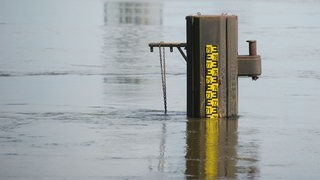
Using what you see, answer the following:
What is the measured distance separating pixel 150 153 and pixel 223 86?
357 cm

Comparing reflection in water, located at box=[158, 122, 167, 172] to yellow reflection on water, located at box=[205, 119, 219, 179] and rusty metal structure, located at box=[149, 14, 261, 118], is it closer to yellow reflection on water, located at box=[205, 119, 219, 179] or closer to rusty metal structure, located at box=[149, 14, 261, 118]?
yellow reflection on water, located at box=[205, 119, 219, 179]

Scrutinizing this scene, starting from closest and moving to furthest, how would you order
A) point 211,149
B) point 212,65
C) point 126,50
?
point 211,149, point 212,65, point 126,50

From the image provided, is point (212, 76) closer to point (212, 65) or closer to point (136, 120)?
point (212, 65)

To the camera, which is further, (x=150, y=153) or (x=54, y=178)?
(x=150, y=153)

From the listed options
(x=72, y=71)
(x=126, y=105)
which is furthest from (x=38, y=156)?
(x=72, y=71)

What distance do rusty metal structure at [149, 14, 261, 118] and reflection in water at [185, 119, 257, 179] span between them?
283 mm

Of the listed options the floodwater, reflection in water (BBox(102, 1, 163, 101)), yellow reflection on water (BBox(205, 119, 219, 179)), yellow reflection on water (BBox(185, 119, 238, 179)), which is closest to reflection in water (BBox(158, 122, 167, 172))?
the floodwater

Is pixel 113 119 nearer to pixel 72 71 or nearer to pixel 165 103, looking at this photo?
pixel 165 103

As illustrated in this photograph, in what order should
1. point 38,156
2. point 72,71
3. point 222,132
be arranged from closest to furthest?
point 38,156, point 222,132, point 72,71

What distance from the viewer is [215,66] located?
17.2 metres

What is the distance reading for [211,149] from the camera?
559 inches

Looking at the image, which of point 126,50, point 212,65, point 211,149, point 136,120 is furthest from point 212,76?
point 126,50

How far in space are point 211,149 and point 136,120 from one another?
3171 mm

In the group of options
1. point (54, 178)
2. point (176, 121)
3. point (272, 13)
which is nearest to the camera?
point (54, 178)
